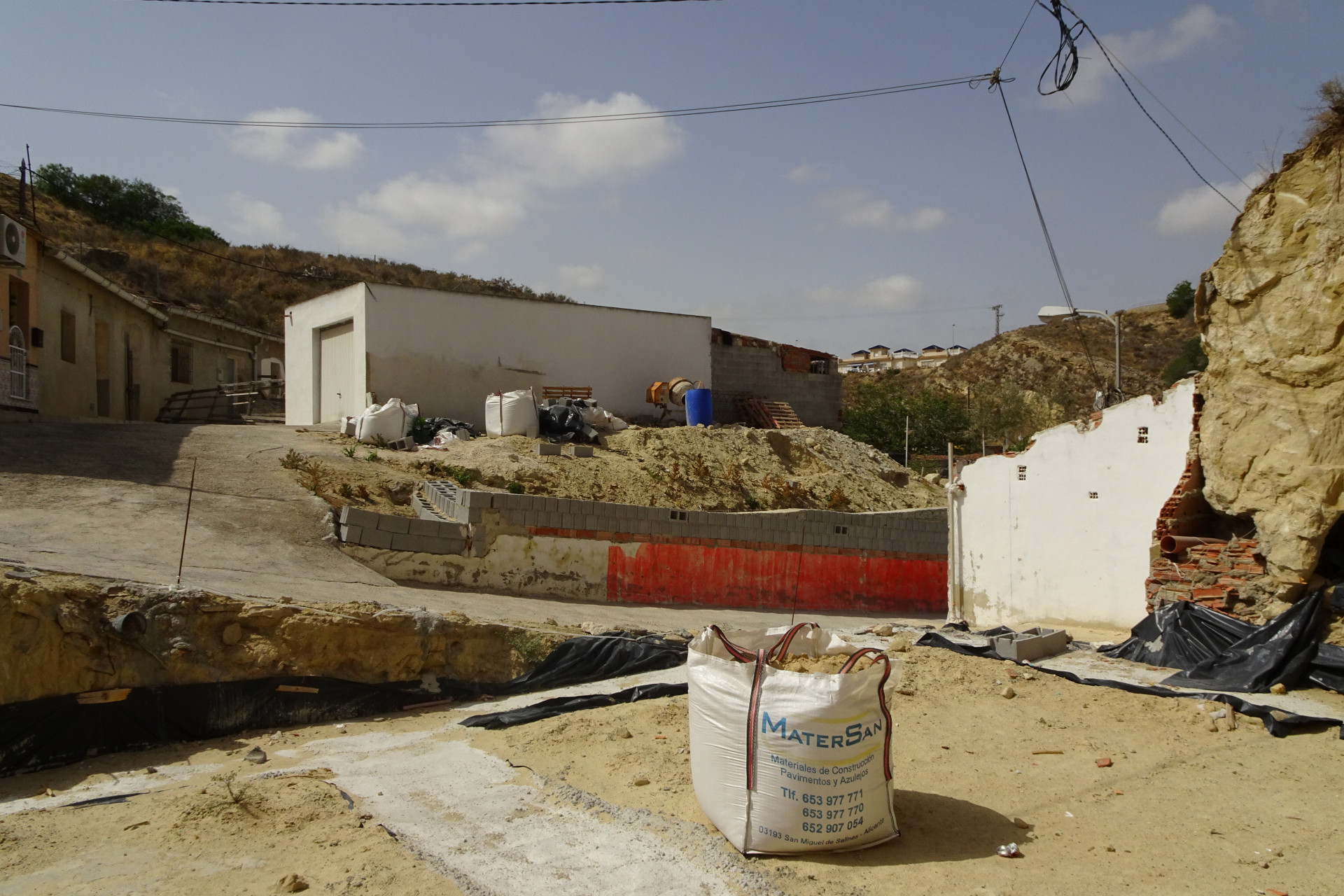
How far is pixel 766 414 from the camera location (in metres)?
25.9

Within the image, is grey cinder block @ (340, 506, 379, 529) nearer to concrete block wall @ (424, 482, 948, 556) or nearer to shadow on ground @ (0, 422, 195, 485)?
concrete block wall @ (424, 482, 948, 556)

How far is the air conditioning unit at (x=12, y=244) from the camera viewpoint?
622 inches

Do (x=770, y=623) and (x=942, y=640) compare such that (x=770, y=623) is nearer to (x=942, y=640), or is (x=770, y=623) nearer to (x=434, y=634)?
(x=942, y=640)

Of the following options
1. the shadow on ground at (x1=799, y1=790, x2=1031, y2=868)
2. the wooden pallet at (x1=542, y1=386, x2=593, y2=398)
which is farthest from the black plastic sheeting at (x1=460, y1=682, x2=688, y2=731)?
the wooden pallet at (x1=542, y1=386, x2=593, y2=398)

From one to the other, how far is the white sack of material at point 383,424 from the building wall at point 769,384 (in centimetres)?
1077

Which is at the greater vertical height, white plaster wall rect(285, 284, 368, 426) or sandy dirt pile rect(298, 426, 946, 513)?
white plaster wall rect(285, 284, 368, 426)

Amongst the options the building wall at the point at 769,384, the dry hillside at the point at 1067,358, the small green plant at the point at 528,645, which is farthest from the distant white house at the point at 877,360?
the small green plant at the point at 528,645

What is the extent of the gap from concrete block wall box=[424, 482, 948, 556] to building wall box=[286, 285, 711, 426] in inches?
300

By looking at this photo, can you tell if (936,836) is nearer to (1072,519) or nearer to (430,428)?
(1072,519)

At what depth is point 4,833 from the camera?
461 cm

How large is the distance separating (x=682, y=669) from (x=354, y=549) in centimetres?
497

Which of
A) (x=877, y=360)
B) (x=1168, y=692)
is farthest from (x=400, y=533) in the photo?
(x=877, y=360)

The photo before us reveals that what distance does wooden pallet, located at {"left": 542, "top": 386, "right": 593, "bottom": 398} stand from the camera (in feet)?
74.9

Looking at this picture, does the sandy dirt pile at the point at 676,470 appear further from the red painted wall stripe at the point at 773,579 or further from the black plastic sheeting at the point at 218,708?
the black plastic sheeting at the point at 218,708
